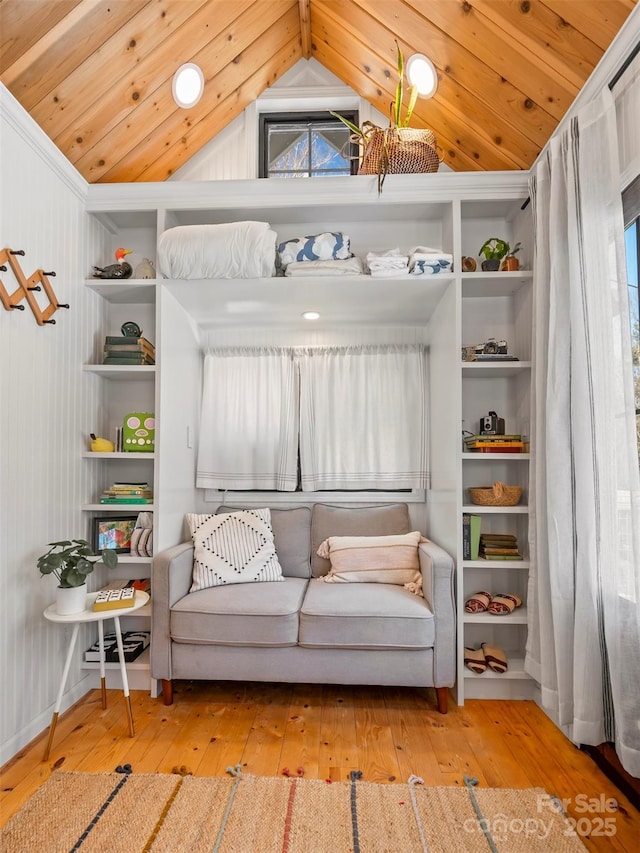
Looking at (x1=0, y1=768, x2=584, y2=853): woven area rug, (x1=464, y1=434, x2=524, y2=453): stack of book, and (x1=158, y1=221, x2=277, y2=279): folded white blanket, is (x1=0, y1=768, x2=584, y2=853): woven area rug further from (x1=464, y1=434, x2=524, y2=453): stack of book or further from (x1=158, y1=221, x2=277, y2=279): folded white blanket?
(x1=158, y1=221, x2=277, y2=279): folded white blanket

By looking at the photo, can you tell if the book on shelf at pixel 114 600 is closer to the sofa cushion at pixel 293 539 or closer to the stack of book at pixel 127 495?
the stack of book at pixel 127 495

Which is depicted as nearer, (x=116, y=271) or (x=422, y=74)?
(x=422, y=74)

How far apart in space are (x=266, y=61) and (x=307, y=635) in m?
2.99

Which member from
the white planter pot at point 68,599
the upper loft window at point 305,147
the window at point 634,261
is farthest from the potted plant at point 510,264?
the white planter pot at point 68,599

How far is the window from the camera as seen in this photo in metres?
1.82

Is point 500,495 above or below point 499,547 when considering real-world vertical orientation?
above

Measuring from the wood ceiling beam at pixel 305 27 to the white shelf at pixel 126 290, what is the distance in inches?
62.5

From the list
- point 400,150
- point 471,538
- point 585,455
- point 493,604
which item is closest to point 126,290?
point 400,150

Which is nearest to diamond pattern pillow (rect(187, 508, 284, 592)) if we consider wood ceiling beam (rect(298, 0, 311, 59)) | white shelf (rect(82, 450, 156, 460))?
white shelf (rect(82, 450, 156, 460))

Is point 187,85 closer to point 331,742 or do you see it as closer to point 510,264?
point 510,264

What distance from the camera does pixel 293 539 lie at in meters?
2.93

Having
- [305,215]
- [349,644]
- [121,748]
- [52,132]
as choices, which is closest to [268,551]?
[349,644]

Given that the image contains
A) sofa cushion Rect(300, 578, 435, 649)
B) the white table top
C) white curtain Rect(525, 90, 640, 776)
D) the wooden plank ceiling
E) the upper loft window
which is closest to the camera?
white curtain Rect(525, 90, 640, 776)

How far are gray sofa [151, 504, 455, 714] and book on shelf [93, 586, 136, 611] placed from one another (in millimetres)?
160
